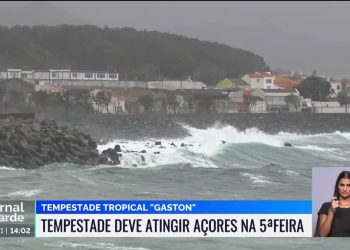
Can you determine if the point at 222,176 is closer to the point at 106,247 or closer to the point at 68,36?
the point at 68,36

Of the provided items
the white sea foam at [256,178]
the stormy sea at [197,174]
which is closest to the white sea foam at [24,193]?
the stormy sea at [197,174]

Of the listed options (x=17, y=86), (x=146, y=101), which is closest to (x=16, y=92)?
(x=17, y=86)

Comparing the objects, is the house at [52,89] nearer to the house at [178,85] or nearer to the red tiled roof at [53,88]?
the red tiled roof at [53,88]

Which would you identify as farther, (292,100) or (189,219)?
(292,100)

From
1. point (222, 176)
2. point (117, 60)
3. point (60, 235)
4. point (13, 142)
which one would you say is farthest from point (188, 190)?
point (13, 142)

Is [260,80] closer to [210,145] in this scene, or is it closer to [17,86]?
[210,145]

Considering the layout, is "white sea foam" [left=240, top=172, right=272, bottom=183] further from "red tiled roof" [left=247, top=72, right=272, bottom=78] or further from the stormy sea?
"red tiled roof" [left=247, top=72, right=272, bottom=78]
